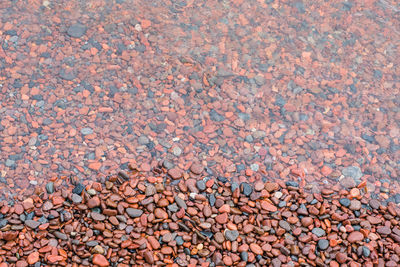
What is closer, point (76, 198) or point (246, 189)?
point (76, 198)

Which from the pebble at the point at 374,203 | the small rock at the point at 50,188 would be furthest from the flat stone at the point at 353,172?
the small rock at the point at 50,188

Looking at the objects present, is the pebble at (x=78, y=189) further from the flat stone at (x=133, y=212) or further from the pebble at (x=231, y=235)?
the pebble at (x=231, y=235)

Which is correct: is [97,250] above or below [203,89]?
below

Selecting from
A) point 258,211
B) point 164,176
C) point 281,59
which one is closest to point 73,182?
point 164,176

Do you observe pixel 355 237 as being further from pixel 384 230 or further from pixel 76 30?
pixel 76 30

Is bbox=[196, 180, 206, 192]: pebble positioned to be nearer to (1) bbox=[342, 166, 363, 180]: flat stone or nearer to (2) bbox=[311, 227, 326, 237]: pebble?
(2) bbox=[311, 227, 326, 237]: pebble

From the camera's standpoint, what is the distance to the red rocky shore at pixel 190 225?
3688 millimetres

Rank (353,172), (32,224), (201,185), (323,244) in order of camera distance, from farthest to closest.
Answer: (353,172) < (201,185) < (323,244) < (32,224)

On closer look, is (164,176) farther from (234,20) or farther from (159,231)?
(234,20)

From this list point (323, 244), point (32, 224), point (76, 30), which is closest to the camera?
point (32, 224)

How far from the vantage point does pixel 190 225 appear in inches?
151

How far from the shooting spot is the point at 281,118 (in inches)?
188

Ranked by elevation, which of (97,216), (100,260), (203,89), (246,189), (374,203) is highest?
(203,89)

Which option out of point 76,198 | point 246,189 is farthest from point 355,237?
point 76,198
